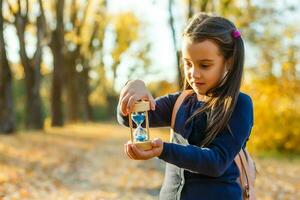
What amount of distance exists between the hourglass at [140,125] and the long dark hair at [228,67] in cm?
24

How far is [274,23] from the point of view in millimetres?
19125

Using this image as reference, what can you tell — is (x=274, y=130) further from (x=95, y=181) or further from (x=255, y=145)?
(x=95, y=181)

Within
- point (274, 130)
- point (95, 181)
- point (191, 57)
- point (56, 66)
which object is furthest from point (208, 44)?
point (56, 66)

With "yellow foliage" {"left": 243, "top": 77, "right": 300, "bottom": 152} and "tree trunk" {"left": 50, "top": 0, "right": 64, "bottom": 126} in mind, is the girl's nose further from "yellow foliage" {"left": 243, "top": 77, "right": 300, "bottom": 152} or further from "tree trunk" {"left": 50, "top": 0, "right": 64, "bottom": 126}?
"tree trunk" {"left": 50, "top": 0, "right": 64, "bottom": 126}

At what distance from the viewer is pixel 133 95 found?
97.9 inches

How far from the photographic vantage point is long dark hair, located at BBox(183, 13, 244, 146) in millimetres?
2525

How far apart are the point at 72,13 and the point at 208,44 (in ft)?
96.2

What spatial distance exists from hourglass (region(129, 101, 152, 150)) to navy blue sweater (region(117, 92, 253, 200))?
91 millimetres

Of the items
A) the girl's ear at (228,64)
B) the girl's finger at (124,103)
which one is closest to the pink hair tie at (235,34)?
the girl's ear at (228,64)

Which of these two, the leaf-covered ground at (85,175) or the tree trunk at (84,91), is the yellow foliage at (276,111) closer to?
the leaf-covered ground at (85,175)

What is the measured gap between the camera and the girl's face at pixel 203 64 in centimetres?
250

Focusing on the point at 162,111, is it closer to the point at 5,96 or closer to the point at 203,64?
the point at 203,64

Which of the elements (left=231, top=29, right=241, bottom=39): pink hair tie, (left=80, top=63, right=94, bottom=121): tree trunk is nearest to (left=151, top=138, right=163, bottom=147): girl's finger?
(left=231, top=29, right=241, bottom=39): pink hair tie

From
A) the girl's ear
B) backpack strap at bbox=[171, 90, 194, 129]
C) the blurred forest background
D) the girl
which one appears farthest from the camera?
the blurred forest background
